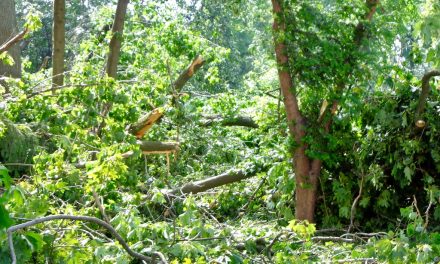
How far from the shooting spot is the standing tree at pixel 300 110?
8.63 meters

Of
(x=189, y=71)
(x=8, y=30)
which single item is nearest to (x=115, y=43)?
(x=189, y=71)

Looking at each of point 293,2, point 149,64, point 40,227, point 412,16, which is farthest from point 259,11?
point 40,227

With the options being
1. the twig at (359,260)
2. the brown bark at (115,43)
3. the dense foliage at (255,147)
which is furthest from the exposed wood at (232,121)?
the twig at (359,260)

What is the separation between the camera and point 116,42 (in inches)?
390

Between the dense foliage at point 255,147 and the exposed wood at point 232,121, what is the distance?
43 mm

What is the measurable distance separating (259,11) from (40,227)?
4625 mm

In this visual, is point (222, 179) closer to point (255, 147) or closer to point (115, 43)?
point (255, 147)

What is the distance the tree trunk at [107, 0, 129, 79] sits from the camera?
9797 mm

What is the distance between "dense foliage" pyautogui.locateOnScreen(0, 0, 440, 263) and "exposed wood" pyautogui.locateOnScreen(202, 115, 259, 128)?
43mm

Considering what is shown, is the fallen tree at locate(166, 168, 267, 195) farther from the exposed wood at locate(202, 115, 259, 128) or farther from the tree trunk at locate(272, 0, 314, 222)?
the exposed wood at locate(202, 115, 259, 128)

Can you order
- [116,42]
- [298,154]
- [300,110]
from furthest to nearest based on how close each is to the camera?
[116,42], [300,110], [298,154]

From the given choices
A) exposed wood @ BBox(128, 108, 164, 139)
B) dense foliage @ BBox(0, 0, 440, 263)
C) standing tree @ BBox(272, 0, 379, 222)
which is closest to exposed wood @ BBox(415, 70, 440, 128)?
dense foliage @ BBox(0, 0, 440, 263)

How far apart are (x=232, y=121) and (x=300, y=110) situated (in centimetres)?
129

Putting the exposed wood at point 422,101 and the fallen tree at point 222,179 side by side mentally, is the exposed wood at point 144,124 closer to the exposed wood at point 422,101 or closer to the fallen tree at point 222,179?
the fallen tree at point 222,179
